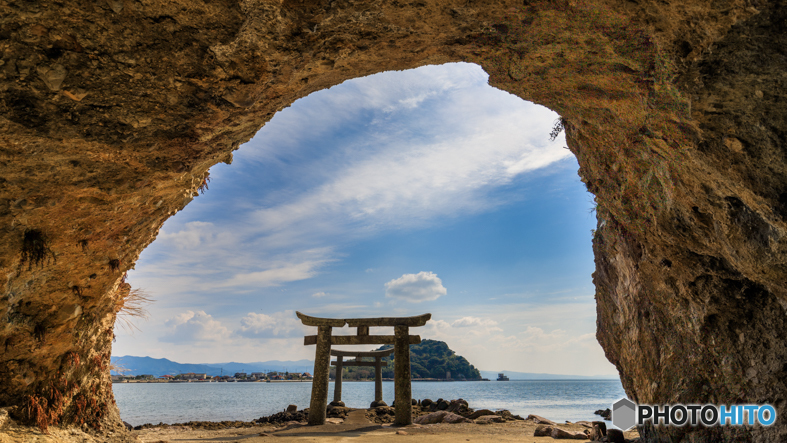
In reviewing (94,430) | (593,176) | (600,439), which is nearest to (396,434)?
(600,439)

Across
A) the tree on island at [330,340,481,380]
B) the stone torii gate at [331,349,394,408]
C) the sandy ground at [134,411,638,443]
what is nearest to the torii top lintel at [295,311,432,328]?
the sandy ground at [134,411,638,443]

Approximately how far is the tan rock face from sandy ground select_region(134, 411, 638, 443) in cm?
452

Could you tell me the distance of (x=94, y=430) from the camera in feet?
20.5

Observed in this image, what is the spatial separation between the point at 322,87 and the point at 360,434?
31.9ft

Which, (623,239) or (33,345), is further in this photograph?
(623,239)

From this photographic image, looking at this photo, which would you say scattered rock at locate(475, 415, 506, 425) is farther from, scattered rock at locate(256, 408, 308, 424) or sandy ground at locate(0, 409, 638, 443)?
scattered rock at locate(256, 408, 308, 424)

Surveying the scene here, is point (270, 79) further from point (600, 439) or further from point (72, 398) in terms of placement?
point (600, 439)

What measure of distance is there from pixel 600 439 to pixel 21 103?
39.5 ft


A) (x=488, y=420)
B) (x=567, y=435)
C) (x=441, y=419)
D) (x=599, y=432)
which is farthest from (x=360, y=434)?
(x=599, y=432)

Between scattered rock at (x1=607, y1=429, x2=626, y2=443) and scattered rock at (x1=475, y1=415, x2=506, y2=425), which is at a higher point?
scattered rock at (x1=607, y1=429, x2=626, y2=443)

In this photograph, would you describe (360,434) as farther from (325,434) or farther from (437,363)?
(437,363)

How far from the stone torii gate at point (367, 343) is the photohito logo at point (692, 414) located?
6.18 metres

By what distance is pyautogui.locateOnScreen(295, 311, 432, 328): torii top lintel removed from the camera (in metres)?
13.4

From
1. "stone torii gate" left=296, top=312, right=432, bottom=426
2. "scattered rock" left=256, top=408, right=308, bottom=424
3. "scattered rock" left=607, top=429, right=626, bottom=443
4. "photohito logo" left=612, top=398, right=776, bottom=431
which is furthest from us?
"scattered rock" left=256, top=408, right=308, bottom=424
